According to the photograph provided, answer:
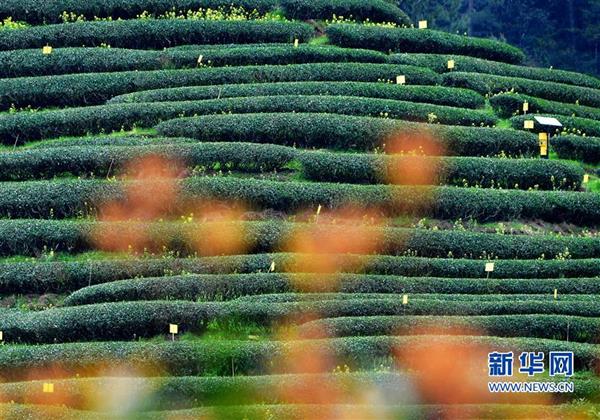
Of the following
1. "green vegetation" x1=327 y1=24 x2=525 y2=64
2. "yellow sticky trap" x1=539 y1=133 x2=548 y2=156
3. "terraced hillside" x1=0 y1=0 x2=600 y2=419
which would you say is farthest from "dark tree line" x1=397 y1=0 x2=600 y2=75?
"yellow sticky trap" x1=539 y1=133 x2=548 y2=156

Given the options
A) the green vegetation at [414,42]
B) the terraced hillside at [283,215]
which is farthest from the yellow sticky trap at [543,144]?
the green vegetation at [414,42]

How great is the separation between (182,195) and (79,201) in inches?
122

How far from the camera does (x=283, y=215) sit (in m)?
34.9

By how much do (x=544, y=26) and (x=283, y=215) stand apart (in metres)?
41.7

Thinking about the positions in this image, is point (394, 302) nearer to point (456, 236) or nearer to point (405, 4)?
point (456, 236)

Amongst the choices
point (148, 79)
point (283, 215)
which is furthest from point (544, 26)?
point (283, 215)

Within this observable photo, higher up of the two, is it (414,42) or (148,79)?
(414,42)

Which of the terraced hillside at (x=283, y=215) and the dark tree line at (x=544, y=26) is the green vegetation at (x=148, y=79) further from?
the dark tree line at (x=544, y=26)

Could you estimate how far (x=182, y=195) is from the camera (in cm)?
3462

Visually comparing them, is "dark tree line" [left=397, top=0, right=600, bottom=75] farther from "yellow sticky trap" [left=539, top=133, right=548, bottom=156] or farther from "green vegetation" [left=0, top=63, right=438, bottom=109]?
"yellow sticky trap" [left=539, top=133, right=548, bottom=156]

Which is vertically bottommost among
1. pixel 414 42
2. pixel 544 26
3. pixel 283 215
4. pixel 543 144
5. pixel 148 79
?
pixel 283 215

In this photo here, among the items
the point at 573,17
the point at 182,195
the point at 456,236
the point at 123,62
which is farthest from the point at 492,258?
the point at 573,17

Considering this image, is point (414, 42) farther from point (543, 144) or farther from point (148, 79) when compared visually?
point (148, 79)

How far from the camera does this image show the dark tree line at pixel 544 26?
6919 centimetres
